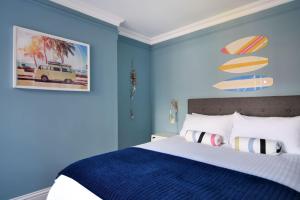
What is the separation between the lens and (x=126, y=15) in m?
2.65

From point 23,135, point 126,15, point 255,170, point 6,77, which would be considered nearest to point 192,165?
point 255,170

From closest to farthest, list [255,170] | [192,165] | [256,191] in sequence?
1. [256,191]
2. [255,170]
3. [192,165]

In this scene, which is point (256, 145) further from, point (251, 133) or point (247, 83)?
point (247, 83)

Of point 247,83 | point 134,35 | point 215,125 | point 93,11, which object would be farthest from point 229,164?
point 134,35

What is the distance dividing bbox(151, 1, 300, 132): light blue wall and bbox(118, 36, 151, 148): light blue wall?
15cm

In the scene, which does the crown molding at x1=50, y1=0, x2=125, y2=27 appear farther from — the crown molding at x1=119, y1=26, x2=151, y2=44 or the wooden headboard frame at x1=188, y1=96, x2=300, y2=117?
the wooden headboard frame at x1=188, y1=96, x2=300, y2=117

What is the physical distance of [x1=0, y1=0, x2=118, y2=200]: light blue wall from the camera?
73.2 inches

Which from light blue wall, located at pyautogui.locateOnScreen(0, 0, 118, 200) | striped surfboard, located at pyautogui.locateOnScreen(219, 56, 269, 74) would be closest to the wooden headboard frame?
striped surfboard, located at pyautogui.locateOnScreen(219, 56, 269, 74)

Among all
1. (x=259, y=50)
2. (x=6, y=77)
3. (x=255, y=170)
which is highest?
(x=259, y=50)

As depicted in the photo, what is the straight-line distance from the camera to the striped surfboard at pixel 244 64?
242cm

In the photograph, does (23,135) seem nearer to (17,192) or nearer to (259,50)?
(17,192)

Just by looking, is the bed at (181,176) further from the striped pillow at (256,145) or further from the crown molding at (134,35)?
the crown molding at (134,35)

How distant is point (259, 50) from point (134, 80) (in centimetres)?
208

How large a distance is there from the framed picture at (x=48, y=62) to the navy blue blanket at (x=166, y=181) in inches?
43.2
